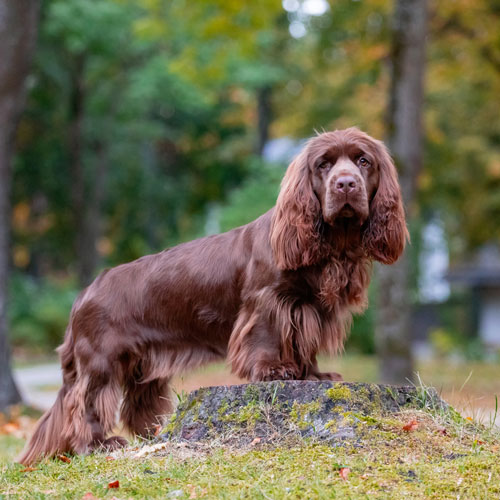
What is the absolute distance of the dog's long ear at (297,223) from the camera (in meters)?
4.70

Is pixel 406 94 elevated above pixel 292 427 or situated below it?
above

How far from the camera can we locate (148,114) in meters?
34.7

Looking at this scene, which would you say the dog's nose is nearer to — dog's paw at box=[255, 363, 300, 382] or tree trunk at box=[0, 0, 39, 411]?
dog's paw at box=[255, 363, 300, 382]

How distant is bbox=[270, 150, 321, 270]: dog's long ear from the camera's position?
4.70 meters

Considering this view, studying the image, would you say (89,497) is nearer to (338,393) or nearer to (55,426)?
(338,393)

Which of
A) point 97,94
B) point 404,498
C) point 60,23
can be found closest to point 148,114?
point 97,94

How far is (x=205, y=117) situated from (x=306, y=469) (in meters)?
33.4

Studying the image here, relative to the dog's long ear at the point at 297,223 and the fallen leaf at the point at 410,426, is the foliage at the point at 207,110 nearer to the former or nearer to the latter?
the dog's long ear at the point at 297,223

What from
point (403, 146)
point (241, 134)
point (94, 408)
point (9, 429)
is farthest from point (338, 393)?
point (241, 134)

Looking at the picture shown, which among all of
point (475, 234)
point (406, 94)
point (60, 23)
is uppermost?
point (60, 23)

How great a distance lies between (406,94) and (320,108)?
13.2m

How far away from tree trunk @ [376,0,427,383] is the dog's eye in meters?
8.43

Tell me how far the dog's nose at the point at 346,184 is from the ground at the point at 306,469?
1.28 m

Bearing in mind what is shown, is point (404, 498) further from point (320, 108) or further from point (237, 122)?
point (237, 122)
